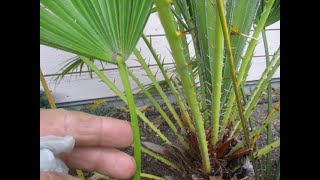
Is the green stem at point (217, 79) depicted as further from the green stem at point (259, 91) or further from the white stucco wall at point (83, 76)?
the white stucco wall at point (83, 76)

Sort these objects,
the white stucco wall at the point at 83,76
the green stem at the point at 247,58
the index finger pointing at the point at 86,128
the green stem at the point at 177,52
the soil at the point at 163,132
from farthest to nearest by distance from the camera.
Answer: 1. the white stucco wall at the point at 83,76
2. the soil at the point at 163,132
3. the green stem at the point at 247,58
4. the index finger pointing at the point at 86,128
5. the green stem at the point at 177,52

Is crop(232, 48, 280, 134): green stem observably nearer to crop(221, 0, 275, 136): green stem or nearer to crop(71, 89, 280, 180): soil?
crop(221, 0, 275, 136): green stem

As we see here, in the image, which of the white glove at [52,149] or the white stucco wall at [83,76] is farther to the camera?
the white stucco wall at [83,76]

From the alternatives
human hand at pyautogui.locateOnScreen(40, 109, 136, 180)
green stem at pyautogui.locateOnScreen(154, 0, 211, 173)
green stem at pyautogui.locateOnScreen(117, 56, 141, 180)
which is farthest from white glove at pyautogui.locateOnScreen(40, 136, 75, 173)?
green stem at pyautogui.locateOnScreen(154, 0, 211, 173)

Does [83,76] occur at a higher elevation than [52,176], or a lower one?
higher

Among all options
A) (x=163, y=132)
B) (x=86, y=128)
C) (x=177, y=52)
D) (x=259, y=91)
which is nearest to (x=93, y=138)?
(x=86, y=128)

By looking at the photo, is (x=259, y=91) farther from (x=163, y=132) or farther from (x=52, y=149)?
(x=163, y=132)

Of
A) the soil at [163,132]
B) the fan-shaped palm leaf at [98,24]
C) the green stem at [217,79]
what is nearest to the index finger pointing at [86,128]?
the fan-shaped palm leaf at [98,24]
